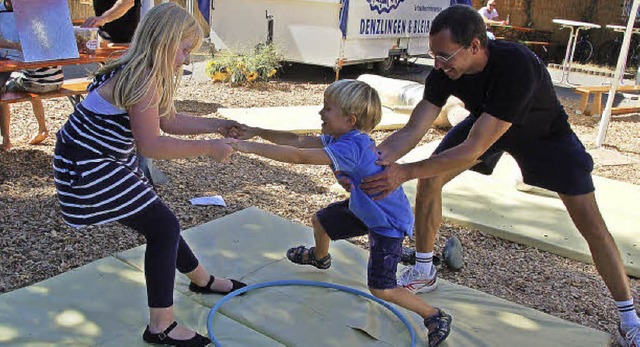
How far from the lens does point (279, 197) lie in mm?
5062

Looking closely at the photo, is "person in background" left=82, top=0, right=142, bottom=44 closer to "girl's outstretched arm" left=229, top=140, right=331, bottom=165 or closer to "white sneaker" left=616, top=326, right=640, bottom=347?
"girl's outstretched arm" left=229, top=140, right=331, bottom=165

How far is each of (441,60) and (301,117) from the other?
4930 millimetres

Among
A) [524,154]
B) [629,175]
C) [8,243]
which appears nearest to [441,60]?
[524,154]

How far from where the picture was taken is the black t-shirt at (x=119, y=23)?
238 inches

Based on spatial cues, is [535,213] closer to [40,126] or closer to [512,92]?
[512,92]

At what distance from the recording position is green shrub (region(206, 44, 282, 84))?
31.7ft

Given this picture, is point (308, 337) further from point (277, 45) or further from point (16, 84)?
point (277, 45)

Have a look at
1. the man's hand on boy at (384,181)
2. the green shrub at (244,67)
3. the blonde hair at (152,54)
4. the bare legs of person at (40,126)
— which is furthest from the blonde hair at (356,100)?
the green shrub at (244,67)

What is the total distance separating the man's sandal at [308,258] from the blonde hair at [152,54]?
4.67 ft

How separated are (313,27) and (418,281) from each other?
7622mm

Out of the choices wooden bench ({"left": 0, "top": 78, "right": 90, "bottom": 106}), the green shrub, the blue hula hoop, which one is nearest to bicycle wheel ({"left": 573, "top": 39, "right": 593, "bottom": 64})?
the green shrub

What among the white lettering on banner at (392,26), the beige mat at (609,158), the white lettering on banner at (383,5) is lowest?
the beige mat at (609,158)

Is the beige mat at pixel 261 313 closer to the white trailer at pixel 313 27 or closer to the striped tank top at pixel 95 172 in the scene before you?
the striped tank top at pixel 95 172

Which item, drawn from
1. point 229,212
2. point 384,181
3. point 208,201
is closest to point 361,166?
point 384,181
